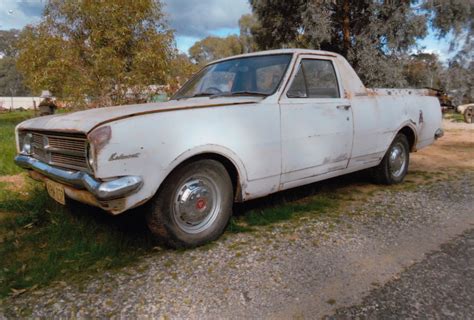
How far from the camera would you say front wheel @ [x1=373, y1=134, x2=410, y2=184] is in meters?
4.70

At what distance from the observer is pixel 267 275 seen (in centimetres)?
249

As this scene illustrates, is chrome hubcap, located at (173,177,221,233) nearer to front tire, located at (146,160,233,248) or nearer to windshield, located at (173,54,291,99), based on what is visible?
front tire, located at (146,160,233,248)

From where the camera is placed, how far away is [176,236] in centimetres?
279

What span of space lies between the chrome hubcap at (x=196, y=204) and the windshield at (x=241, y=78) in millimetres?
1072

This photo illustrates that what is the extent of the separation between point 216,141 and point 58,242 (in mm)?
1714

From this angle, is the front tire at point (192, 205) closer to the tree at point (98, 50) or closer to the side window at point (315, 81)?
the side window at point (315, 81)

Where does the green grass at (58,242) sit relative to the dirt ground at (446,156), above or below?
above

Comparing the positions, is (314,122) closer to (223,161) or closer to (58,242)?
(223,161)

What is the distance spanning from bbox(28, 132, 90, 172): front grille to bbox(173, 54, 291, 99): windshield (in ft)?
4.97

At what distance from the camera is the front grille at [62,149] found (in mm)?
2574

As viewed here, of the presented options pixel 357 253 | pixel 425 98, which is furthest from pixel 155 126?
pixel 425 98

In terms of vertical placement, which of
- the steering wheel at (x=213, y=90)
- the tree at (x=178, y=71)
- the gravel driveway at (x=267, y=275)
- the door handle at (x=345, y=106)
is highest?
the tree at (x=178, y=71)

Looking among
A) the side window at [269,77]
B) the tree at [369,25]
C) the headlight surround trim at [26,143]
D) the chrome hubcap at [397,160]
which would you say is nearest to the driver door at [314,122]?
the side window at [269,77]

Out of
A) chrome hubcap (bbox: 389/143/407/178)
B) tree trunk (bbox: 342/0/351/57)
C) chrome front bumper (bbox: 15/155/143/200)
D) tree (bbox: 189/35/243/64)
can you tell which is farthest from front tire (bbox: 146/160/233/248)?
tree (bbox: 189/35/243/64)
